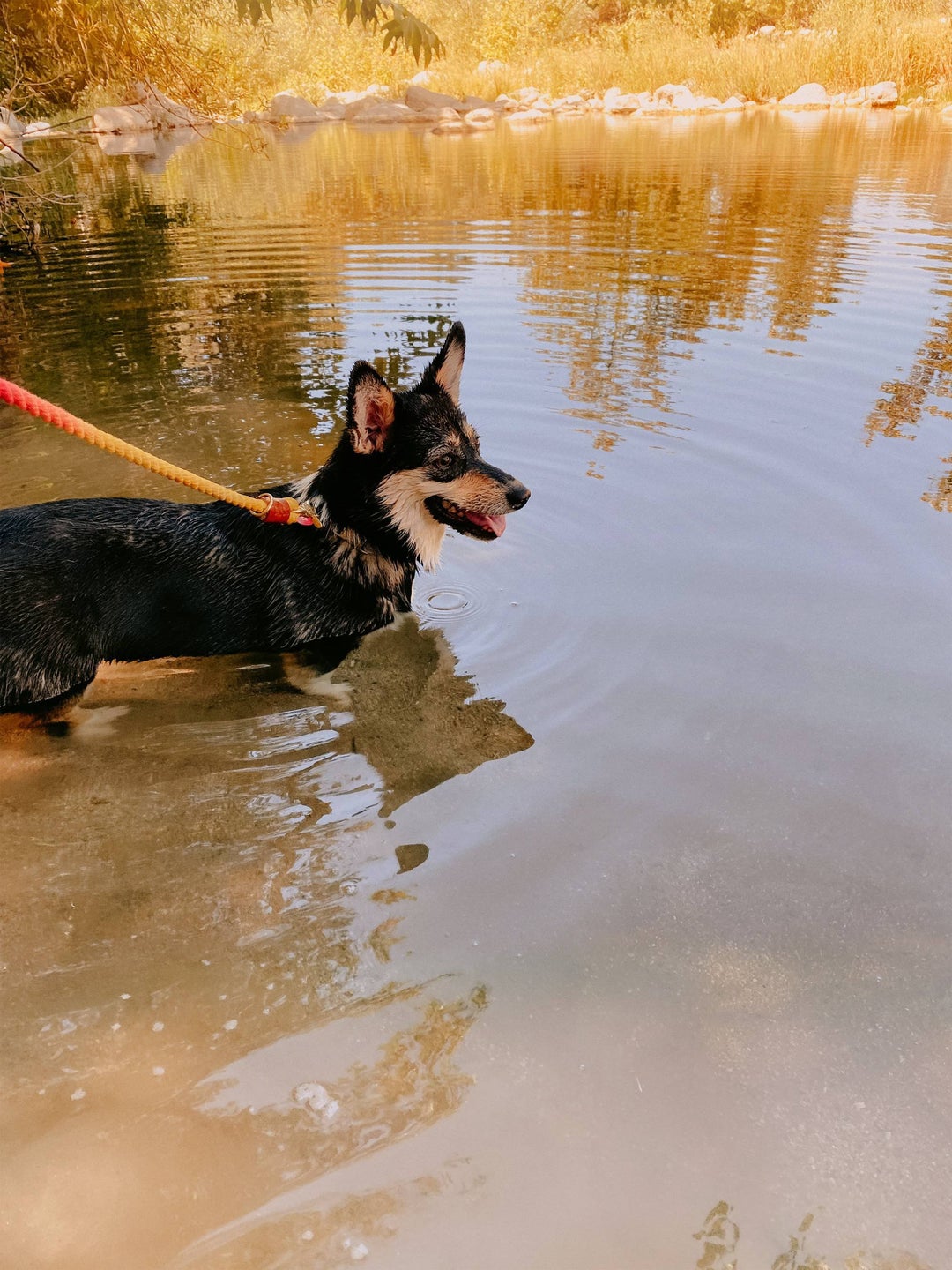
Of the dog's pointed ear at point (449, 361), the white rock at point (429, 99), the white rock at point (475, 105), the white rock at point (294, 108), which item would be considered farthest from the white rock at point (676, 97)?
the dog's pointed ear at point (449, 361)

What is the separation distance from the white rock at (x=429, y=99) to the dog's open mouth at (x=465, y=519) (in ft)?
170

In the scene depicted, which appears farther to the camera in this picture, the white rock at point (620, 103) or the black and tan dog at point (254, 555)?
the white rock at point (620, 103)

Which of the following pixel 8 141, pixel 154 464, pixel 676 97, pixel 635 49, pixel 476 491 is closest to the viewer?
pixel 154 464

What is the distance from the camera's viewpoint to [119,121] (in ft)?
137

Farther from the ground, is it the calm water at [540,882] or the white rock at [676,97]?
the white rock at [676,97]

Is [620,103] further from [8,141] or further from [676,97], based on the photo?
[8,141]

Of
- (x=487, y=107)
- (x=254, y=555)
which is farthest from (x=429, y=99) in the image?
(x=254, y=555)

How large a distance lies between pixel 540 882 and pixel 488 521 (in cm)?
220

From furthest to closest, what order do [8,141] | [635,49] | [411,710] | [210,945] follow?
[635,49] < [8,141] < [411,710] < [210,945]

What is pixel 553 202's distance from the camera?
19.5 meters

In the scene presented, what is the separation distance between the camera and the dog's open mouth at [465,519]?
4.84 meters

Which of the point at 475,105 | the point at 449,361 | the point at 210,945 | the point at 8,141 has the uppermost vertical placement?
the point at 475,105

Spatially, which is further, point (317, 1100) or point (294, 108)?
point (294, 108)

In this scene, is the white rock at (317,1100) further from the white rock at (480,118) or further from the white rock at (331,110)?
the white rock at (331,110)
